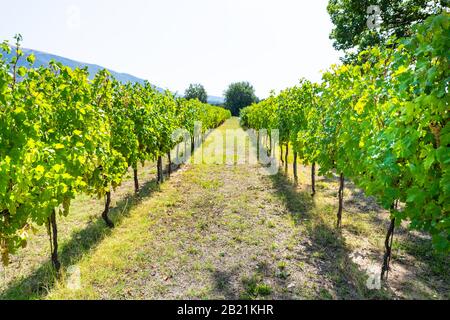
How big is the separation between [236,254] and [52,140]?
4565 mm

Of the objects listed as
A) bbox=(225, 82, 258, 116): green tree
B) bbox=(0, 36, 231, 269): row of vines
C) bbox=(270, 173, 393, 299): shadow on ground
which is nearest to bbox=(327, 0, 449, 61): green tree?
bbox=(270, 173, 393, 299): shadow on ground

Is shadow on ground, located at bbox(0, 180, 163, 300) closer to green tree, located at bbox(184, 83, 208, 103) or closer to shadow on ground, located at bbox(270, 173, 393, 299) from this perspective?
shadow on ground, located at bbox(270, 173, 393, 299)

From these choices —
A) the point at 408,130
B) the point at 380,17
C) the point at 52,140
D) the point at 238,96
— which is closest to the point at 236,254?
the point at 52,140

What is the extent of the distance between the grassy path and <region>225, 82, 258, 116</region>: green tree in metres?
78.8

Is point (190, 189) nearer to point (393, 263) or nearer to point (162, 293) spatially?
point (162, 293)

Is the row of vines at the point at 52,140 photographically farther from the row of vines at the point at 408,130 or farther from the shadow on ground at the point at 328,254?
the shadow on ground at the point at 328,254

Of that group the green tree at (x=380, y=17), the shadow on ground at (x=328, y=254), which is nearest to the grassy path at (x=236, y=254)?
the shadow on ground at (x=328, y=254)

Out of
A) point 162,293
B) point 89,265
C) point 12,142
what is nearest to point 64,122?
point 12,142

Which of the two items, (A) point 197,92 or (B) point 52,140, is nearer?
(B) point 52,140

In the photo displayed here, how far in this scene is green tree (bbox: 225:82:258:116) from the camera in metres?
87.7

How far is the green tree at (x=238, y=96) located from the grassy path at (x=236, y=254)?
258 ft

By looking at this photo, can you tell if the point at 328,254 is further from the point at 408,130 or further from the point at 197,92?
the point at 197,92

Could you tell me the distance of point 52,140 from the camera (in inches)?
210
